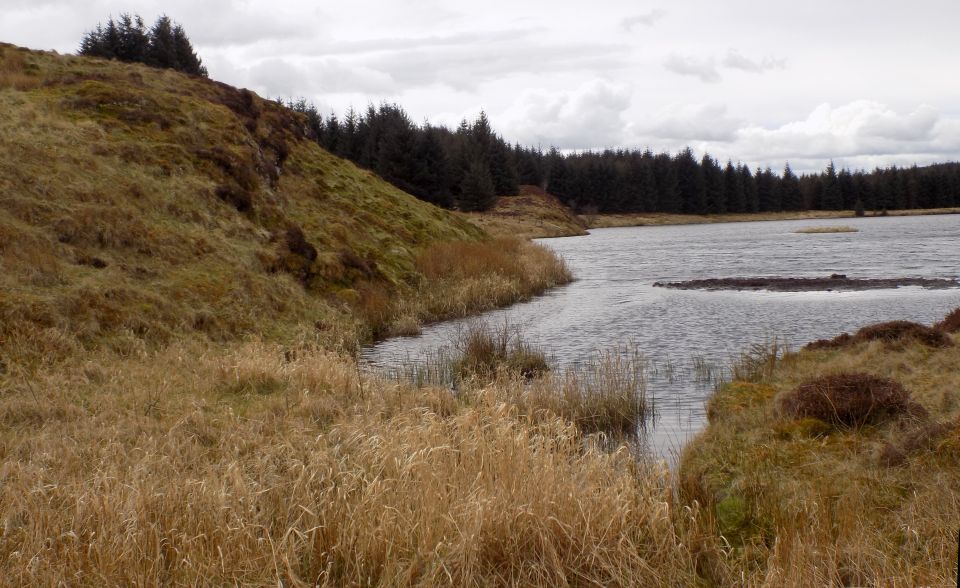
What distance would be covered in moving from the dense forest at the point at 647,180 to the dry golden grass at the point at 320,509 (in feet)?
240

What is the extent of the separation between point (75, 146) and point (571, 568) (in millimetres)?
21938

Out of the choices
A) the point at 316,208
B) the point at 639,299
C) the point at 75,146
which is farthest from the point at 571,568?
the point at 316,208

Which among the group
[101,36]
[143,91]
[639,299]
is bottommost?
[639,299]

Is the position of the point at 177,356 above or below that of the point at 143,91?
below

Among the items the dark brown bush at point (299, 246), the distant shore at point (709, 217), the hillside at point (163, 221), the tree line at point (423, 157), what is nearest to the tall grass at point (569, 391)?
the hillside at point (163, 221)

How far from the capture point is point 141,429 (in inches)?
346

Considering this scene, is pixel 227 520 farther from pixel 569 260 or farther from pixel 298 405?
pixel 569 260

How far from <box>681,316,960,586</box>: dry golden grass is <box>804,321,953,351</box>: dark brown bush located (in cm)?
148

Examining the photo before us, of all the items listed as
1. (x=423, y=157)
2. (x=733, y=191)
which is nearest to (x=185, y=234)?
(x=423, y=157)

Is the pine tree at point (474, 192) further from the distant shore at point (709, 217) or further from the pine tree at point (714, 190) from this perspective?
the pine tree at point (714, 190)

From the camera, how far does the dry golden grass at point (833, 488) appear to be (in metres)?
5.21

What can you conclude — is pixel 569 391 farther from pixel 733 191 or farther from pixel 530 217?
pixel 733 191

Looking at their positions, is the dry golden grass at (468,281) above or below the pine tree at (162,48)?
below

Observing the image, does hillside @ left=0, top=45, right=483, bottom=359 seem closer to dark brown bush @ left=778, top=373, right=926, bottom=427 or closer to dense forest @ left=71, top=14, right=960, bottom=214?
dark brown bush @ left=778, top=373, right=926, bottom=427
